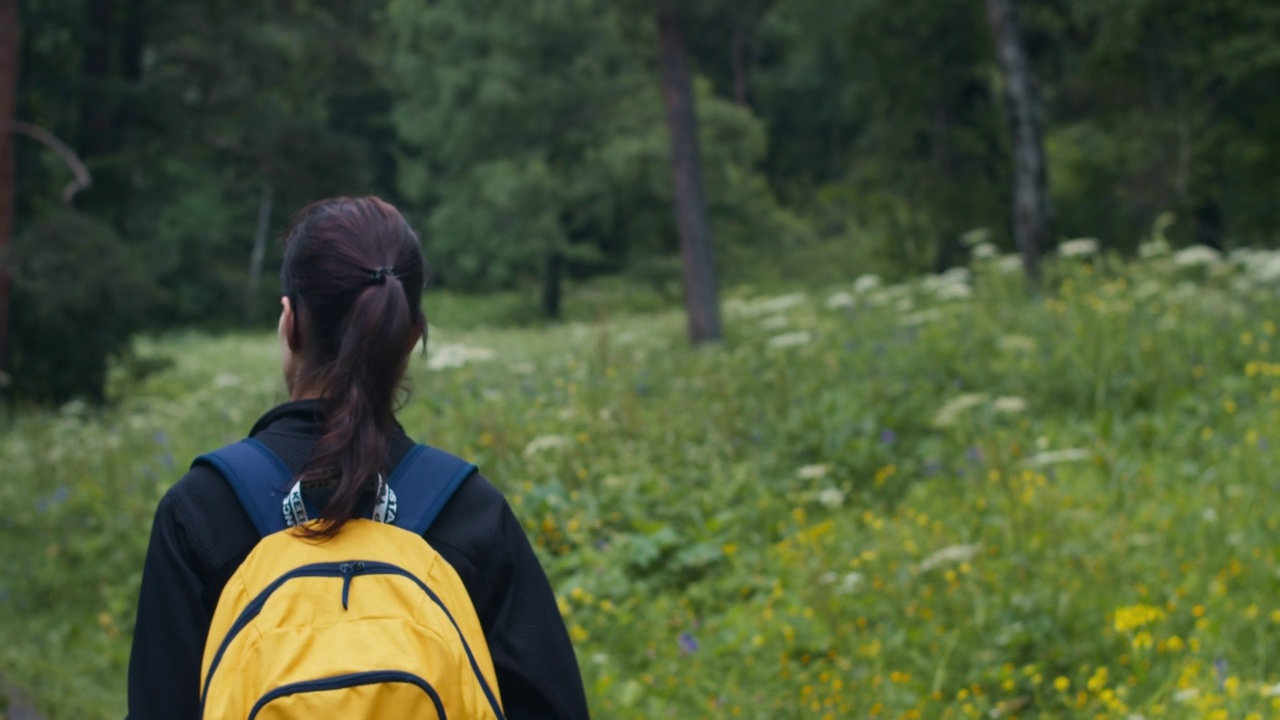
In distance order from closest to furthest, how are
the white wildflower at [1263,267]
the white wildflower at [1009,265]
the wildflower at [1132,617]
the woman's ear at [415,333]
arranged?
the woman's ear at [415,333], the wildflower at [1132,617], the white wildflower at [1263,267], the white wildflower at [1009,265]

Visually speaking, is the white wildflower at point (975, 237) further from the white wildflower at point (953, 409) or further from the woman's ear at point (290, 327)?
the woman's ear at point (290, 327)

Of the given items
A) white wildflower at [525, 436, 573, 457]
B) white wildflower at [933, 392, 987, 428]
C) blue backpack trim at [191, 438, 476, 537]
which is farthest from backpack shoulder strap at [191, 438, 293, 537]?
white wildflower at [933, 392, 987, 428]

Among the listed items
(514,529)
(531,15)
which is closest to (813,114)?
(531,15)

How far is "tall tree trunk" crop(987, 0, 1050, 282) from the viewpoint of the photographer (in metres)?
14.1

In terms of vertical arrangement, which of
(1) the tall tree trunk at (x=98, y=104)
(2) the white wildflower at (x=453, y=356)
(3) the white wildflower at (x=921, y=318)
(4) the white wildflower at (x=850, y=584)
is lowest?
(4) the white wildflower at (x=850, y=584)

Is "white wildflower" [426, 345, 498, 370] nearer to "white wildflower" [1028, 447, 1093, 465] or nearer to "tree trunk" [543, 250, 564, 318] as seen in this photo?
"white wildflower" [1028, 447, 1093, 465]

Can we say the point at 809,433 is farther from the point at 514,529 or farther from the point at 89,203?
the point at 89,203

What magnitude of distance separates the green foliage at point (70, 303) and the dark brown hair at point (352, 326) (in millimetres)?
13635

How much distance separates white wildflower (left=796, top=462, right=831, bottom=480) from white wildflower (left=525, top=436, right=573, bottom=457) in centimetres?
138

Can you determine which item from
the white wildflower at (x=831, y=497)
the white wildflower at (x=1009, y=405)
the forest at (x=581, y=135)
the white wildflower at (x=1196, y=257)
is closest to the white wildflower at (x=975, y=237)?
the forest at (x=581, y=135)

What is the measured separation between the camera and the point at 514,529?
208 centimetres

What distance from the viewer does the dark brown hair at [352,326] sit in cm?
191

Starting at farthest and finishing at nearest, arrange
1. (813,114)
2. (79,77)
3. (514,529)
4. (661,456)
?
(813,114)
(79,77)
(661,456)
(514,529)

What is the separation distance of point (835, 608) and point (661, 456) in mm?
2459
